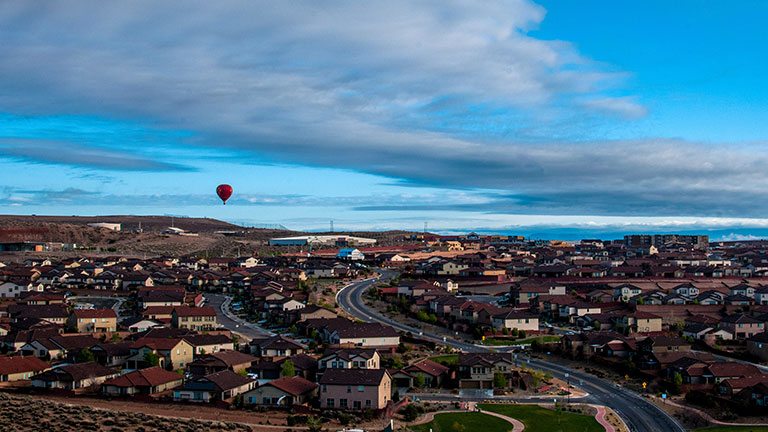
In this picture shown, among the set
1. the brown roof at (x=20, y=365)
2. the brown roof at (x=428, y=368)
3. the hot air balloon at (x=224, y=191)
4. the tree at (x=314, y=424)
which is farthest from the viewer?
the hot air balloon at (x=224, y=191)

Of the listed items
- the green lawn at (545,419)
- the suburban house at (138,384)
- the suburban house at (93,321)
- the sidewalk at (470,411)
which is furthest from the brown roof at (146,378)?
the green lawn at (545,419)

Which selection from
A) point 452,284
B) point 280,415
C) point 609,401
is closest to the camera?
point 280,415

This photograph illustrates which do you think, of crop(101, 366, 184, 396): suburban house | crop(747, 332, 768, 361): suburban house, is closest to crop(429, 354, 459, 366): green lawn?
crop(101, 366, 184, 396): suburban house

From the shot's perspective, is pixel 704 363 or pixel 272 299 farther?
pixel 272 299

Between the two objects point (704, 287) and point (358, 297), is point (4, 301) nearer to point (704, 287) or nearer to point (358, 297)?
point (358, 297)

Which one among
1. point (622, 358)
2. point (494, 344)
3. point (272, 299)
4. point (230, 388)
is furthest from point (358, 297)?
point (230, 388)

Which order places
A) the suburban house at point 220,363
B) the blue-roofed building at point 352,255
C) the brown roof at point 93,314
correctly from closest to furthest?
the suburban house at point 220,363 < the brown roof at point 93,314 < the blue-roofed building at point 352,255

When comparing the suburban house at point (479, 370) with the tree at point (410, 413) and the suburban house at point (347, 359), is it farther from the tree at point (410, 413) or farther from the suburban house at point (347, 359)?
the tree at point (410, 413)
